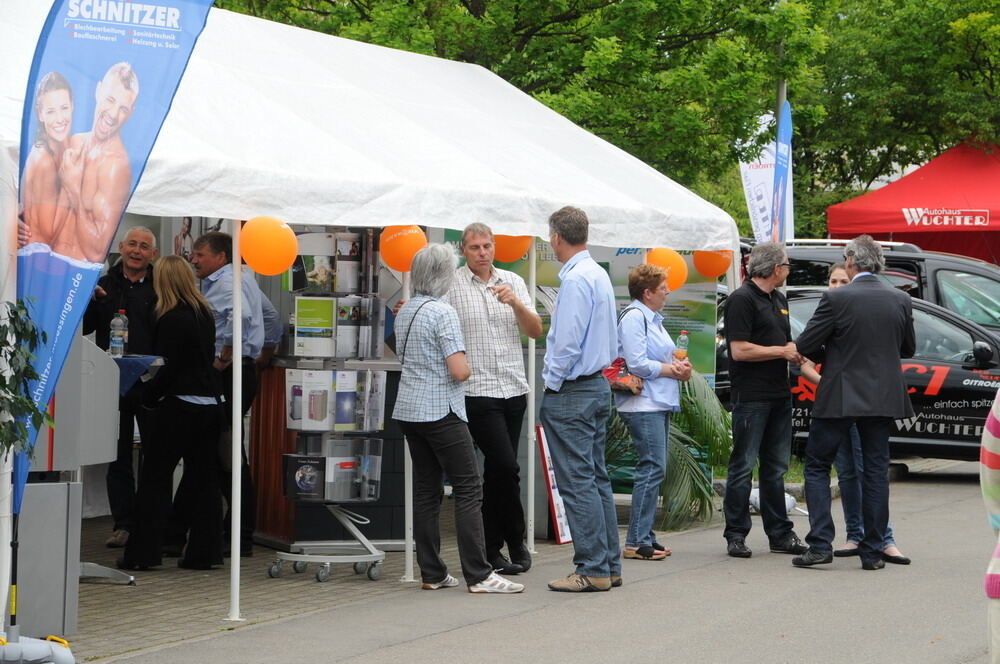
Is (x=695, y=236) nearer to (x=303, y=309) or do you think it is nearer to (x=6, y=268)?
(x=303, y=309)

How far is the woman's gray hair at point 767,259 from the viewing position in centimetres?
873

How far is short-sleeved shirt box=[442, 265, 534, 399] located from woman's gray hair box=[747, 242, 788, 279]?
1582 millimetres

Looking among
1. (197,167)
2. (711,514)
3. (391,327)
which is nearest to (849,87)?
(711,514)

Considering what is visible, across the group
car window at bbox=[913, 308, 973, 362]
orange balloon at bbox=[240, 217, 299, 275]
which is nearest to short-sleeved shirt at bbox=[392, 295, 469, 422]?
orange balloon at bbox=[240, 217, 299, 275]

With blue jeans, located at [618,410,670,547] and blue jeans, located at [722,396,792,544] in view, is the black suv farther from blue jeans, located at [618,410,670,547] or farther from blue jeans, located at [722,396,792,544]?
blue jeans, located at [618,410,670,547]

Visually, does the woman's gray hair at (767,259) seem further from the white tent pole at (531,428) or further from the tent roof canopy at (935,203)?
the tent roof canopy at (935,203)

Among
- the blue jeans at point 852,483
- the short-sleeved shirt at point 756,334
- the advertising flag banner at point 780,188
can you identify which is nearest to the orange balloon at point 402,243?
the short-sleeved shirt at point 756,334

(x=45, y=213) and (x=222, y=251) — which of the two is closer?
(x=45, y=213)

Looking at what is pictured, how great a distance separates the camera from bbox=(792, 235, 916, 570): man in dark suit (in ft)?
27.8

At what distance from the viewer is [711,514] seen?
10.5 meters

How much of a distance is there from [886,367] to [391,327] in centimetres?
302

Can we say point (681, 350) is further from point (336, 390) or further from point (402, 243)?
point (336, 390)

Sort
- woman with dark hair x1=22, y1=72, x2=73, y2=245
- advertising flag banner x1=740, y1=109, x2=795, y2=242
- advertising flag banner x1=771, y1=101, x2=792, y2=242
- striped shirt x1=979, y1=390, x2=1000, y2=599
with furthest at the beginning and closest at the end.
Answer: advertising flag banner x1=740, y1=109, x2=795, y2=242, advertising flag banner x1=771, y1=101, x2=792, y2=242, woman with dark hair x1=22, y1=72, x2=73, y2=245, striped shirt x1=979, y1=390, x2=1000, y2=599

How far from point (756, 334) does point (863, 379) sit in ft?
2.32
